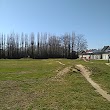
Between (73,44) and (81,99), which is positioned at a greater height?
(73,44)

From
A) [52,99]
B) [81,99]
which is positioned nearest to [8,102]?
[52,99]

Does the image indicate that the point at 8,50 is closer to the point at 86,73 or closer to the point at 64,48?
the point at 64,48

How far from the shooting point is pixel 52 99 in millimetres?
12688

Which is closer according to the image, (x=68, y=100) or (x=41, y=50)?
(x=68, y=100)

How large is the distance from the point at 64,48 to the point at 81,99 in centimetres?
10759

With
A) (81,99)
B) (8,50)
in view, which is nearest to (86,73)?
(81,99)

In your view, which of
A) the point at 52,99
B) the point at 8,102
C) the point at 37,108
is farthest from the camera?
the point at 52,99

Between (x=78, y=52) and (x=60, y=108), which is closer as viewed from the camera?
(x=60, y=108)

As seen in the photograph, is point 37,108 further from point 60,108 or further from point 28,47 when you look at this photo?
point 28,47

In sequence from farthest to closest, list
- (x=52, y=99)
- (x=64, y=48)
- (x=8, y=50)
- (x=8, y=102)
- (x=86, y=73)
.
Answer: (x=64, y=48)
(x=8, y=50)
(x=86, y=73)
(x=52, y=99)
(x=8, y=102)

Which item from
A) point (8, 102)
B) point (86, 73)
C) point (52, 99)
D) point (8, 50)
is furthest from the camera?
point (8, 50)

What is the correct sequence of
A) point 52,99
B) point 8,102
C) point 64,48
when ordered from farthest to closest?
point 64,48 → point 52,99 → point 8,102

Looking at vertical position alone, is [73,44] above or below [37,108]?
above

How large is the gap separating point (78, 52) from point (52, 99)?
109067 millimetres
